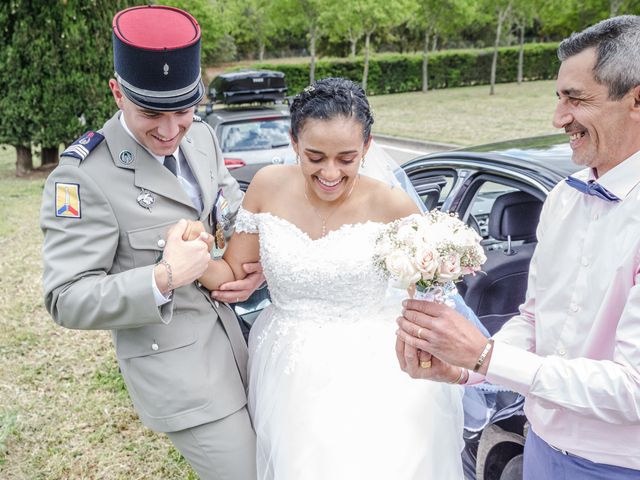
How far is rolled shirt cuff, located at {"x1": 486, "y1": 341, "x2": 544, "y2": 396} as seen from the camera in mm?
1385

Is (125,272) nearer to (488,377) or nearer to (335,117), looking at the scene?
(335,117)

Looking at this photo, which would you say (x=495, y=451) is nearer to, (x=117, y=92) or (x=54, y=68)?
(x=117, y=92)

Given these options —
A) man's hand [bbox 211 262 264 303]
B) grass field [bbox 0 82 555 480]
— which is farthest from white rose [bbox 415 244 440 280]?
grass field [bbox 0 82 555 480]

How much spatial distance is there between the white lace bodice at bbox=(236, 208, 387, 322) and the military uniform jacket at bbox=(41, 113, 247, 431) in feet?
0.87

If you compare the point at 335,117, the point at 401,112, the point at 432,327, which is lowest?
the point at 401,112

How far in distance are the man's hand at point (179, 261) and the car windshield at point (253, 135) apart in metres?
6.43

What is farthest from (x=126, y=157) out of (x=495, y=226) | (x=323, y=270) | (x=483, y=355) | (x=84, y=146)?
(x=495, y=226)

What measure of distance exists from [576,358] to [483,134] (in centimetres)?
1288

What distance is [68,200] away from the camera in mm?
1668

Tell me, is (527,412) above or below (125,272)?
below

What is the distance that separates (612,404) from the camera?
1287 millimetres

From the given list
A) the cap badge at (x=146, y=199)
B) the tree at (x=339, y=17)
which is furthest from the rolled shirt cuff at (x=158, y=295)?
the tree at (x=339, y=17)

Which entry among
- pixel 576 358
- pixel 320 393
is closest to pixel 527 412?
pixel 576 358

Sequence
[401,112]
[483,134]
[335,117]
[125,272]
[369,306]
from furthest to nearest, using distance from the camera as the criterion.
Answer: [401,112], [483,134], [369,306], [335,117], [125,272]
